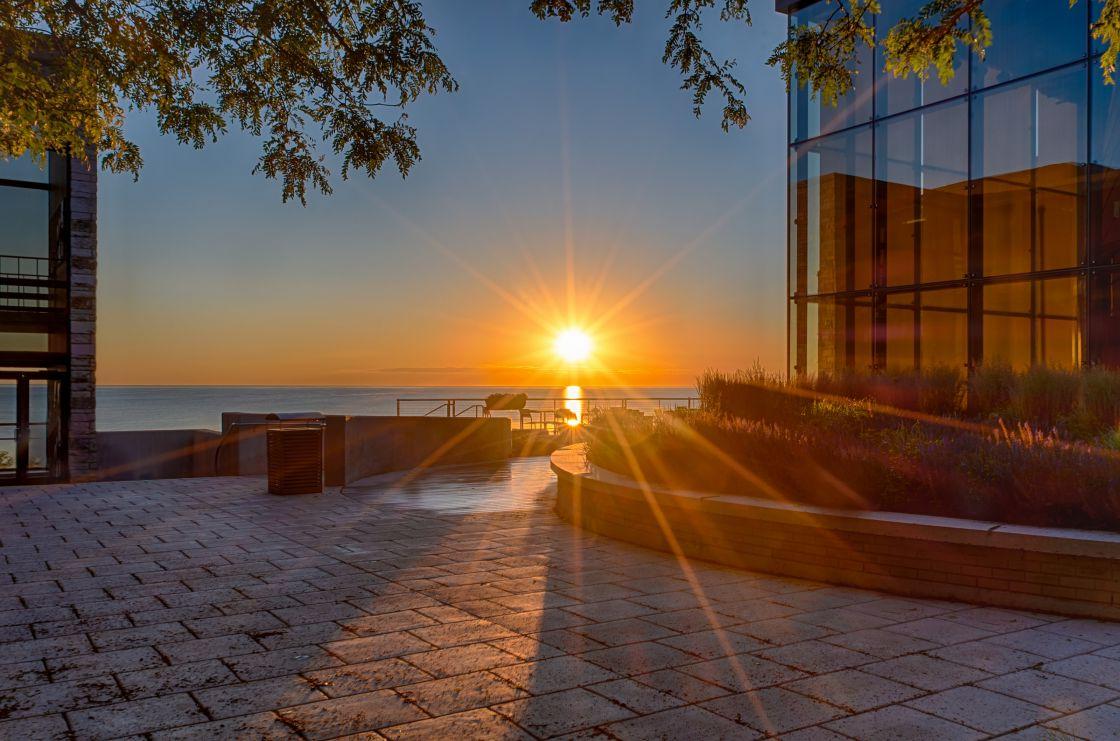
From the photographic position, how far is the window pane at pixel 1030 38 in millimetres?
12883

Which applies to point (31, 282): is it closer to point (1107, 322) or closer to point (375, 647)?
point (375, 647)

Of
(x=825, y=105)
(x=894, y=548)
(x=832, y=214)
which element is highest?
(x=825, y=105)

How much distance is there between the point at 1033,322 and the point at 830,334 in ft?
12.4

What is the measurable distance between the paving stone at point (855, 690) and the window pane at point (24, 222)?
14.4 m

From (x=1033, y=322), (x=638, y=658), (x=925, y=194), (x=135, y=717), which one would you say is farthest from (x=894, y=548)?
(x=925, y=194)

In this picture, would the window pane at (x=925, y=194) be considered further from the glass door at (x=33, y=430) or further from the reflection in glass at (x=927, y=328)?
the glass door at (x=33, y=430)

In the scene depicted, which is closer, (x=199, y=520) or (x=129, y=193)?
(x=199, y=520)

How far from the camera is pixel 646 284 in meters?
20.9

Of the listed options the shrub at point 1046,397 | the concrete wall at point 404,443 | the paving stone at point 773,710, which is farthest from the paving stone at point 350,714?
the concrete wall at point 404,443

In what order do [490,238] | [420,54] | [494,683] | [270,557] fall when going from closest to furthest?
[494,683] → [270,557] → [420,54] → [490,238]

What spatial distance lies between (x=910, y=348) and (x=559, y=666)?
13.2 metres

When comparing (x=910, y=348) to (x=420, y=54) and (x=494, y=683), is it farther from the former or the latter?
(x=494, y=683)

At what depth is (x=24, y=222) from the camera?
13430mm

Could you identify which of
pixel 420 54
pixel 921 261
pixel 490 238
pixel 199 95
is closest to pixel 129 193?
pixel 490 238
